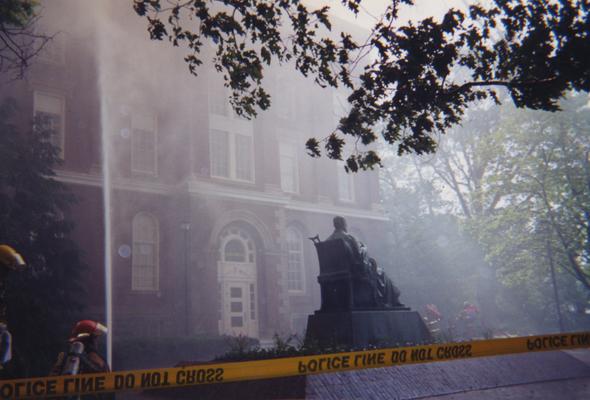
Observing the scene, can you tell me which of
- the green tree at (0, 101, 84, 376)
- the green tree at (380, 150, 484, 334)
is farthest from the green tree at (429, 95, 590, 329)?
the green tree at (0, 101, 84, 376)

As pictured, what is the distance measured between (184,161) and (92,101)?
4.61 m

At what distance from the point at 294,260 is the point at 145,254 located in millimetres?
8588

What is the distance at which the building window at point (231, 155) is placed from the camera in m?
24.5

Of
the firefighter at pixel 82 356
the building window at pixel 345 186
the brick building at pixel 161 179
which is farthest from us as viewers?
the building window at pixel 345 186

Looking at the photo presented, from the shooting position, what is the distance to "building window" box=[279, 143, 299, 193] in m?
28.6

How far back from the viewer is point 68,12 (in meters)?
21.4

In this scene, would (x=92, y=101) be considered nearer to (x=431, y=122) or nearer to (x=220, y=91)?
(x=220, y=91)

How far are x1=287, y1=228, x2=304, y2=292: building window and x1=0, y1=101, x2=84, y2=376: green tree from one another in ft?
44.4

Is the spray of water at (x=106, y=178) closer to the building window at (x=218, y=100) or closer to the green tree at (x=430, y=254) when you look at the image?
the building window at (x=218, y=100)

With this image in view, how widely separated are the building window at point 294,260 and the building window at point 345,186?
464 centimetres

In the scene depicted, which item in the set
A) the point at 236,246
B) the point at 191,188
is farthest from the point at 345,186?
the point at 191,188

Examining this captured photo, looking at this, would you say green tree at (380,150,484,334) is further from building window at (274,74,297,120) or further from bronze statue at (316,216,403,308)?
bronze statue at (316,216,403,308)

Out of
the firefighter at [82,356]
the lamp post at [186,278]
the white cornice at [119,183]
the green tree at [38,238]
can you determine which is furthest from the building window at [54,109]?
the firefighter at [82,356]

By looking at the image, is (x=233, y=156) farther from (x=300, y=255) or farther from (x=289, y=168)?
(x=300, y=255)
